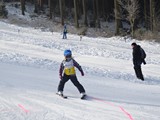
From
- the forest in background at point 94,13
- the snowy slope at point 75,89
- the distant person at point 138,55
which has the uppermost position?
the forest in background at point 94,13

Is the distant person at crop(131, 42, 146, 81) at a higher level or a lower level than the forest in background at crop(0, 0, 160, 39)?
lower

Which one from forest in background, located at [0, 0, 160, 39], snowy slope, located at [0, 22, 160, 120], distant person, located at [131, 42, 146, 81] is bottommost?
snowy slope, located at [0, 22, 160, 120]

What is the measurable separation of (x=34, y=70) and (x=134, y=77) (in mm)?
4671

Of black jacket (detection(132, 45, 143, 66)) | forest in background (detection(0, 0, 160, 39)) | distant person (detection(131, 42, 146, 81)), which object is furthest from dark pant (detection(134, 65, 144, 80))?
forest in background (detection(0, 0, 160, 39))

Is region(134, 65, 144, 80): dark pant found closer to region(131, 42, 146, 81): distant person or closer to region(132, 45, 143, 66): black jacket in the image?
region(131, 42, 146, 81): distant person

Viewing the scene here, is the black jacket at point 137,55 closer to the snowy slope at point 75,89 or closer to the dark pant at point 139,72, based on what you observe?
the dark pant at point 139,72

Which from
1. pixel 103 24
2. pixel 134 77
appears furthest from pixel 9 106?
pixel 103 24

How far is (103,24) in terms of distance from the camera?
47.0m

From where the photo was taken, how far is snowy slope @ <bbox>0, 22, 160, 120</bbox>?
28.0ft

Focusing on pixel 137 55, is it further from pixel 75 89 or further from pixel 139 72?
pixel 75 89

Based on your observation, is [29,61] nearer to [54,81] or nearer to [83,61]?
[83,61]

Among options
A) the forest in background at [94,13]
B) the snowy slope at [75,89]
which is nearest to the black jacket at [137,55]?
the snowy slope at [75,89]

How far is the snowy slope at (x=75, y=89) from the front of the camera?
28.0ft

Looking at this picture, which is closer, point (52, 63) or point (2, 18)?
point (52, 63)
